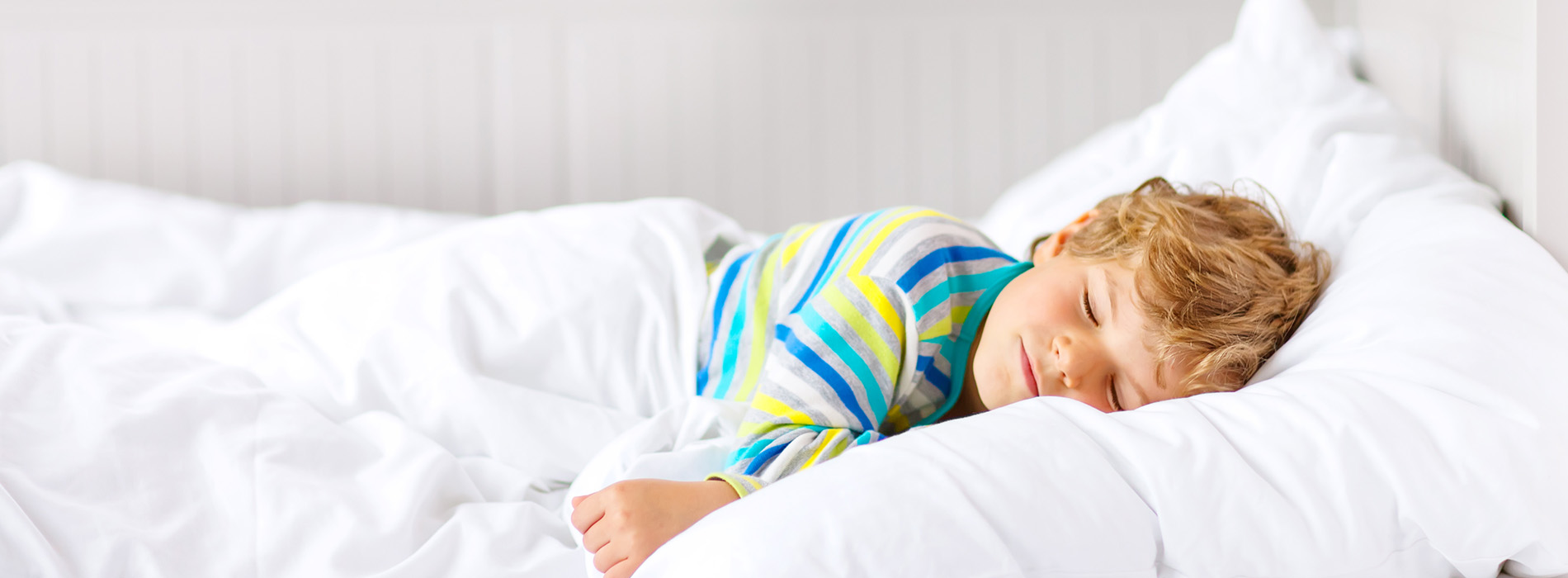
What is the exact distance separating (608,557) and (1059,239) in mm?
533

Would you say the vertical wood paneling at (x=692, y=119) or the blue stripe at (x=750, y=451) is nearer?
the blue stripe at (x=750, y=451)

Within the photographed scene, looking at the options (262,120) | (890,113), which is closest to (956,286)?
(890,113)

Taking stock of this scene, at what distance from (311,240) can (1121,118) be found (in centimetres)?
124

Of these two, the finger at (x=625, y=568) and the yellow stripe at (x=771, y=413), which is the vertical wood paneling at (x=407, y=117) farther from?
the finger at (x=625, y=568)

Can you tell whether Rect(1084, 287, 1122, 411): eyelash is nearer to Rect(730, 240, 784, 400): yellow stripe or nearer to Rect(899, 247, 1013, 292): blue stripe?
Rect(899, 247, 1013, 292): blue stripe

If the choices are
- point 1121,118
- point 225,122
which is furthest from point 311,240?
point 1121,118

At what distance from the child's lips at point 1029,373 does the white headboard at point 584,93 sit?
979 millimetres

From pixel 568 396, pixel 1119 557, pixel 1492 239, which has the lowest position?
pixel 568 396

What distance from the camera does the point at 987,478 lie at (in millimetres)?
561

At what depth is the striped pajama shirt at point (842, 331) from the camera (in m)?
0.77

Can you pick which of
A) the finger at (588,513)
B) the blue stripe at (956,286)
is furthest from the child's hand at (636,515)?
the blue stripe at (956,286)

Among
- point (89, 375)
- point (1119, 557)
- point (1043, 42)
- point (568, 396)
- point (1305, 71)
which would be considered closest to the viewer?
point (1119, 557)

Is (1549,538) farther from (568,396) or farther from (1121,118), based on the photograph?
(1121,118)

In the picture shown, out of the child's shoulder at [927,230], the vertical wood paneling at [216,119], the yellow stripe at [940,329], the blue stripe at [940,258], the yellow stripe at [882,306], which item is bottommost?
the vertical wood paneling at [216,119]
